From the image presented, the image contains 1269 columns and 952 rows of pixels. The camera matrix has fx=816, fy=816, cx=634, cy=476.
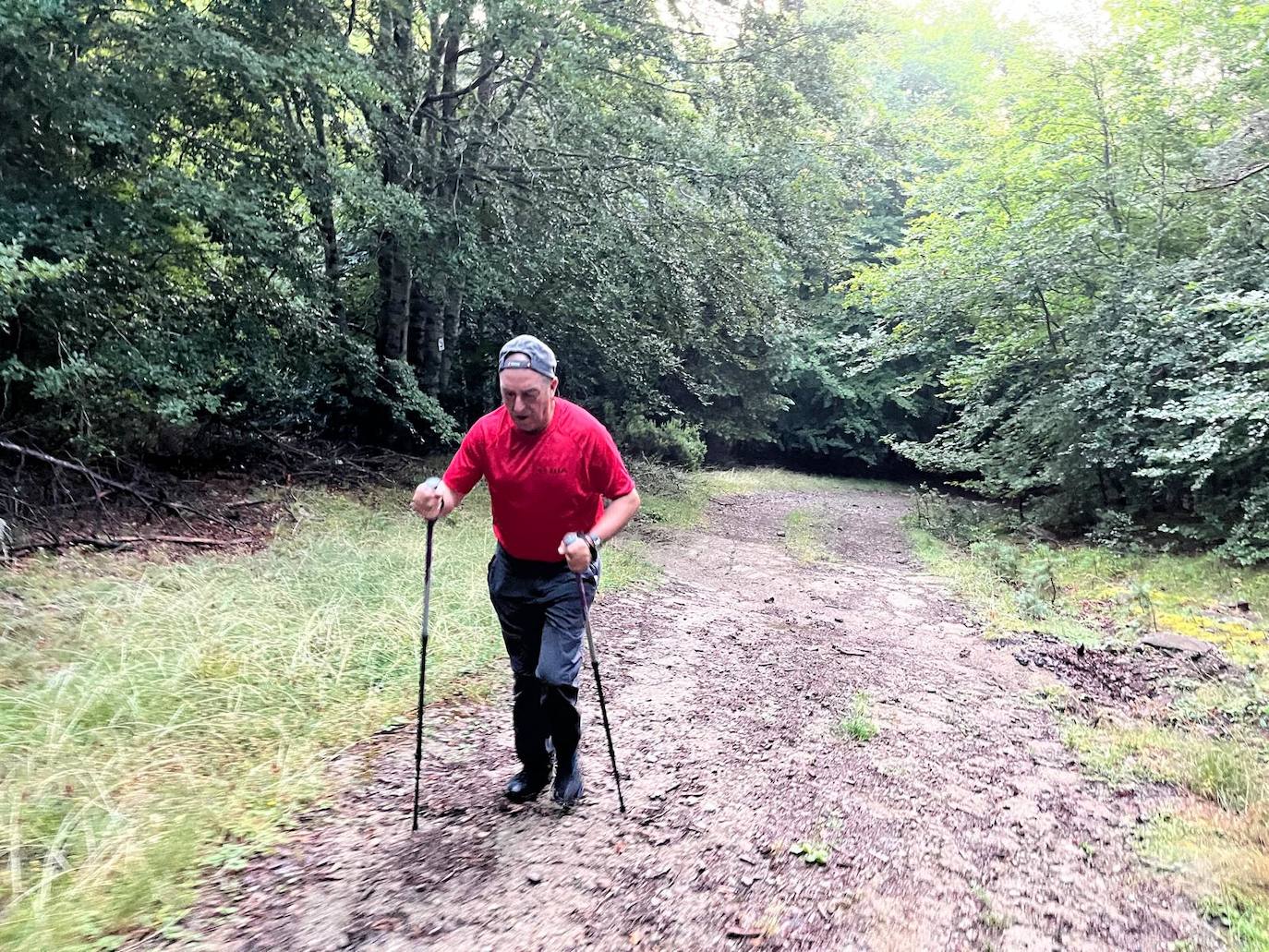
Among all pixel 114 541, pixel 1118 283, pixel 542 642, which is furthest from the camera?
pixel 1118 283

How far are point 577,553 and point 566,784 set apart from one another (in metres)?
1.13

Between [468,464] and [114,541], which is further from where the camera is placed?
[114,541]

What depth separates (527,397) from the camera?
3.10m

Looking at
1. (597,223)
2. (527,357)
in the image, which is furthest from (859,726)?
(597,223)

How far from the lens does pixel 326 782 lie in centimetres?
358

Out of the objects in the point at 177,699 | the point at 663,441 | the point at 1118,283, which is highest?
the point at 1118,283

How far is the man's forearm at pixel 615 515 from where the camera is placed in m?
Answer: 3.21

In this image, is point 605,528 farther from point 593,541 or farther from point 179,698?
point 179,698

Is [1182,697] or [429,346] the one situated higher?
[429,346]

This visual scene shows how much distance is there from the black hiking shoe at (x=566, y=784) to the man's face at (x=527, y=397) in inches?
55.8

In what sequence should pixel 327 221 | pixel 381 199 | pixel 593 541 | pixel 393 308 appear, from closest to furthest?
pixel 593 541
pixel 381 199
pixel 327 221
pixel 393 308

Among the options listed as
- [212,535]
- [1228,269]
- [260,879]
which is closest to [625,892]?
[260,879]

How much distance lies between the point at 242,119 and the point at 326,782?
7114mm

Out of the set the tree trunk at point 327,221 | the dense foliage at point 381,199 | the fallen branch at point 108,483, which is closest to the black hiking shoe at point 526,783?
the dense foliage at point 381,199
